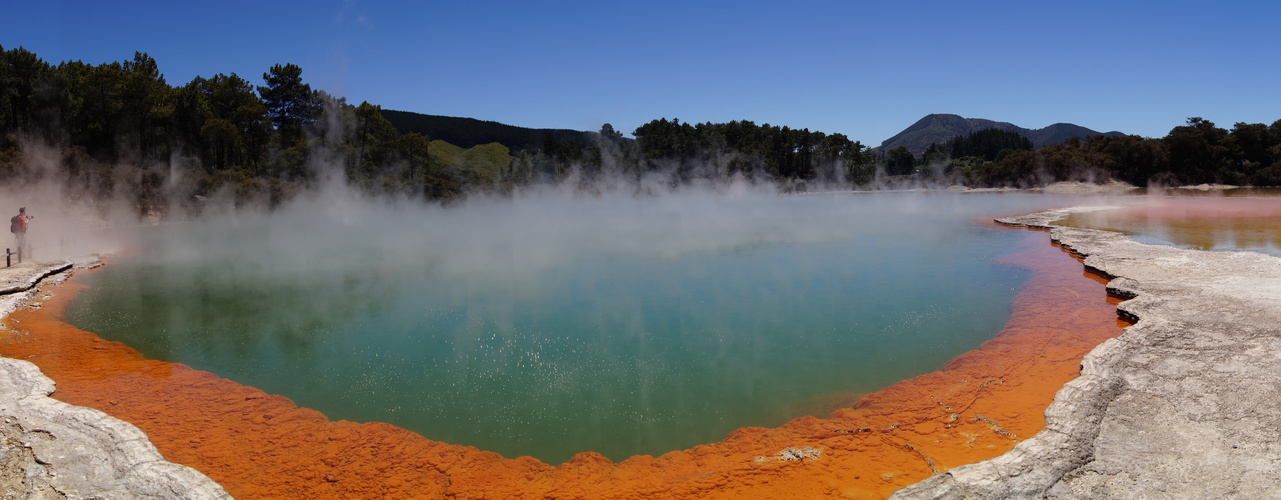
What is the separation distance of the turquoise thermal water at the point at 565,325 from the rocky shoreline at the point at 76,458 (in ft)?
4.02

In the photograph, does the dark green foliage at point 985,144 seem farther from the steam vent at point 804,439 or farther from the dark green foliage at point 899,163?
the steam vent at point 804,439

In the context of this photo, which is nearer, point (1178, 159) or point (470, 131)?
point (1178, 159)

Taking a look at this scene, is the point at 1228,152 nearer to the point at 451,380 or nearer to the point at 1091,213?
the point at 1091,213

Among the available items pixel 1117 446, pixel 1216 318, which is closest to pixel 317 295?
pixel 1117 446

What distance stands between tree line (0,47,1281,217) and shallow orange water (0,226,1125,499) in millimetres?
17394

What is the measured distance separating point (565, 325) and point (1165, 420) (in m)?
5.05

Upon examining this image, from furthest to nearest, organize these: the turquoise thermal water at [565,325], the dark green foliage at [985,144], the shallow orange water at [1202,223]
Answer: the dark green foliage at [985,144]
the shallow orange water at [1202,223]
the turquoise thermal water at [565,325]

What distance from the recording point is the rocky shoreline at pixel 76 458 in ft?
10.8

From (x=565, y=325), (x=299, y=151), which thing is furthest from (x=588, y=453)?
(x=299, y=151)

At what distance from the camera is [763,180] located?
48469 millimetres

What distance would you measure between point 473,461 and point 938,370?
12.8ft

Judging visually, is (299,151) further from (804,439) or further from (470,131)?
(470,131)

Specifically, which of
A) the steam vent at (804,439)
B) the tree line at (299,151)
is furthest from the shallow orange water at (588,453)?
the tree line at (299,151)

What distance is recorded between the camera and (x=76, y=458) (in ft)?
11.8
